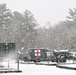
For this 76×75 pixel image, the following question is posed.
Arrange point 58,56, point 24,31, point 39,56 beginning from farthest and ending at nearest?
point 24,31, point 39,56, point 58,56

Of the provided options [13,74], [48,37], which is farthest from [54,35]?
[13,74]

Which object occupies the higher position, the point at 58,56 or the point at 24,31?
the point at 24,31

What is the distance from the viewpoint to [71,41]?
94.0 metres

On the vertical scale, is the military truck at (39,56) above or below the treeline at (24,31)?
below

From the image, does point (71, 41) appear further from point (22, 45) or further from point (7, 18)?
point (7, 18)

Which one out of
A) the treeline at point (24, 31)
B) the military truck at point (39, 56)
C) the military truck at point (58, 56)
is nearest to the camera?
the military truck at point (58, 56)

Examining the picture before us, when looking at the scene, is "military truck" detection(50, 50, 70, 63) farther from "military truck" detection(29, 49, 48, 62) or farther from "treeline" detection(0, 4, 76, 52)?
"treeline" detection(0, 4, 76, 52)

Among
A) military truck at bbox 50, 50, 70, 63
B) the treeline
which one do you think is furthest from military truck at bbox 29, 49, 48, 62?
the treeline

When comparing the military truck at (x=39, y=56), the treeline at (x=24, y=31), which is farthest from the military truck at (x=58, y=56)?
the treeline at (x=24, y=31)

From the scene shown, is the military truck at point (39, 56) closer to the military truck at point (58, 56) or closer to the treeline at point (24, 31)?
the military truck at point (58, 56)

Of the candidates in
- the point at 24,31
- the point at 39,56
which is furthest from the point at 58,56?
the point at 24,31

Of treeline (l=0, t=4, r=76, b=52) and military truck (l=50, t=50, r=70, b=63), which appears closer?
military truck (l=50, t=50, r=70, b=63)

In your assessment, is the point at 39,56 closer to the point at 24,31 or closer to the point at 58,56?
the point at 58,56

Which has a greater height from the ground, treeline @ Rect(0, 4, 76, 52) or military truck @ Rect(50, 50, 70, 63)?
treeline @ Rect(0, 4, 76, 52)
